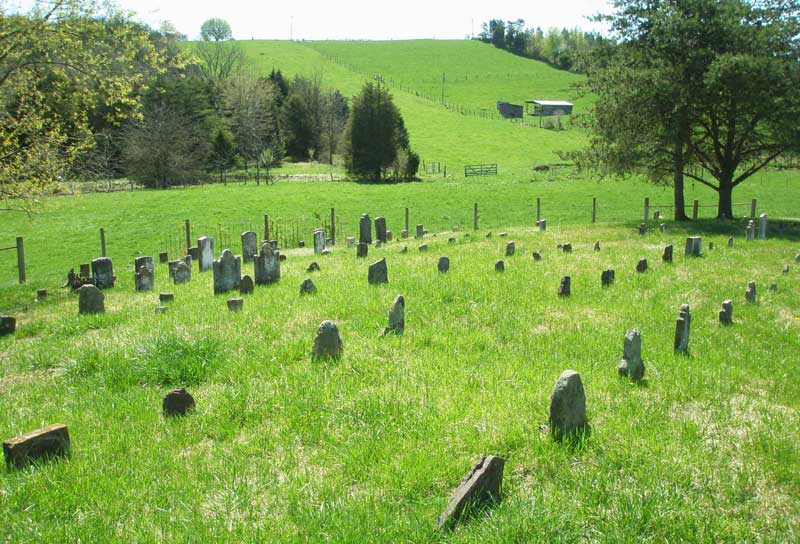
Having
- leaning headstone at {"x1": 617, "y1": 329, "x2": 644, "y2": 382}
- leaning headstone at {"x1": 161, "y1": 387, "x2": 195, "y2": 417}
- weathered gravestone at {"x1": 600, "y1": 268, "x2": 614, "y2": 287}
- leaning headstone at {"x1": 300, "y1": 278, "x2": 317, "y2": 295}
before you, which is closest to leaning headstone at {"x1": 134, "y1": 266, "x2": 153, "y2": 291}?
leaning headstone at {"x1": 300, "y1": 278, "x2": 317, "y2": 295}

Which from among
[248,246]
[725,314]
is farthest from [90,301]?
[725,314]

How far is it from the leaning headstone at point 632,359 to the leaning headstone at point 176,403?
15.0ft

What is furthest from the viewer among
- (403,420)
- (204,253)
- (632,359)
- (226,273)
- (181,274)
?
(204,253)

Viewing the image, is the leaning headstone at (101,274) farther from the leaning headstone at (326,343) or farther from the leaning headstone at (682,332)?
the leaning headstone at (682,332)

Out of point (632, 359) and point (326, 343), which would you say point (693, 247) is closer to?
point (632, 359)

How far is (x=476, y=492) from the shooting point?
3.93m

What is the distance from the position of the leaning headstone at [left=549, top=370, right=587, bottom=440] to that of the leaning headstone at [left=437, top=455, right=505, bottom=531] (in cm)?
99

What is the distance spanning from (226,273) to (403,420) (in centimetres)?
718

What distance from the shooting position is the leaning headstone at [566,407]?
15.9 feet

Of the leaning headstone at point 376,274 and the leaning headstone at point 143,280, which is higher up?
the leaning headstone at point 376,274

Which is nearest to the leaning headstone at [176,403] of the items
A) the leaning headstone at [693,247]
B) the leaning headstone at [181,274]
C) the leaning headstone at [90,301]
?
the leaning headstone at [90,301]

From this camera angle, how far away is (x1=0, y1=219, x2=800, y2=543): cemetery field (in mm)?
3916

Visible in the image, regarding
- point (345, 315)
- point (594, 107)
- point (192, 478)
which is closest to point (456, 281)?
point (345, 315)

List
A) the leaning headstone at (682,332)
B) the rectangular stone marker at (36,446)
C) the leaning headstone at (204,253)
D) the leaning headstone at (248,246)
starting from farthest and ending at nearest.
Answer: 1. the leaning headstone at (248,246)
2. the leaning headstone at (204,253)
3. the leaning headstone at (682,332)
4. the rectangular stone marker at (36,446)
